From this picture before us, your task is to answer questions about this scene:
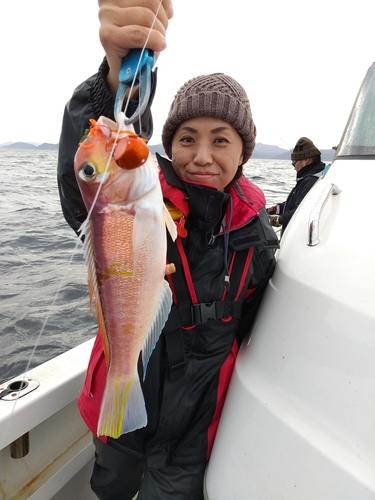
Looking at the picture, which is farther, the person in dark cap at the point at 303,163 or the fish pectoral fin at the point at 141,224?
the person in dark cap at the point at 303,163

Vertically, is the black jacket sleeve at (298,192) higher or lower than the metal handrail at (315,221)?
lower

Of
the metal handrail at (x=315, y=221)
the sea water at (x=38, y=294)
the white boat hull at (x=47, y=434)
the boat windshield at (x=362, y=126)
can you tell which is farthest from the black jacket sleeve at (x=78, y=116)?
the boat windshield at (x=362, y=126)

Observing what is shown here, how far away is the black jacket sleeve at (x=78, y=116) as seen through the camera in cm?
168

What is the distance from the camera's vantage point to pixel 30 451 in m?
2.23

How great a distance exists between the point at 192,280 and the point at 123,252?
1.83 feet

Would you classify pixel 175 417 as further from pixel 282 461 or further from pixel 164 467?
pixel 282 461

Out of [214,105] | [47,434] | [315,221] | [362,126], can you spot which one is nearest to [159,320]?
[315,221]

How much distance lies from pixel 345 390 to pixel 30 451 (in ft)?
6.21

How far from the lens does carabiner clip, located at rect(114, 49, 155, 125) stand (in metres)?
1.34

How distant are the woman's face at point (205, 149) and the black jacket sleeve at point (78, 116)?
0.20 m

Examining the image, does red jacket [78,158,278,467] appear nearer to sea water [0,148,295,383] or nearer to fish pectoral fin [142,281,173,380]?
fish pectoral fin [142,281,173,380]

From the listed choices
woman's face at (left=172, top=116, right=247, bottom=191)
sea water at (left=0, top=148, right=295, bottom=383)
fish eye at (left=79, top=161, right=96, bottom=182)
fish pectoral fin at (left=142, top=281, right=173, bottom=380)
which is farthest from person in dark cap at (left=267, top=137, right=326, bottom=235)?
fish eye at (left=79, top=161, right=96, bottom=182)

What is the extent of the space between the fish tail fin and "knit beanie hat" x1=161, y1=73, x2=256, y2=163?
1240mm

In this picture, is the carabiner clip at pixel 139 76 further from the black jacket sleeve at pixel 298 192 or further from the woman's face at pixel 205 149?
the black jacket sleeve at pixel 298 192
